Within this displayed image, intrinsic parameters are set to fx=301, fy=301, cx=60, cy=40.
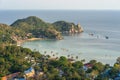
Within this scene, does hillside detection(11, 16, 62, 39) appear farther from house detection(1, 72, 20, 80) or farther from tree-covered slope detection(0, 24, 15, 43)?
house detection(1, 72, 20, 80)

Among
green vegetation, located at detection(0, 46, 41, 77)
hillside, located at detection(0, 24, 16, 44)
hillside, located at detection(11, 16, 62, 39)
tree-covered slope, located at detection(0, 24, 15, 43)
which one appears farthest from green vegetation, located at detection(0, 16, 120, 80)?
hillside, located at detection(11, 16, 62, 39)

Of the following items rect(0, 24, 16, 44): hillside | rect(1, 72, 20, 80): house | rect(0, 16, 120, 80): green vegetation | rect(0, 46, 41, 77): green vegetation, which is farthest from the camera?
rect(0, 24, 16, 44): hillside

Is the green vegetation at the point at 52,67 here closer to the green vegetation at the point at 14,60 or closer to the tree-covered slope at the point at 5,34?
the green vegetation at the point at 14,60

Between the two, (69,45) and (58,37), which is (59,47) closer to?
(69,45)

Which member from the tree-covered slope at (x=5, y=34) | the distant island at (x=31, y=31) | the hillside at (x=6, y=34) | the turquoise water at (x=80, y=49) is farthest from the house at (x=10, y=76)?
the distant island at (x=31, y=31)

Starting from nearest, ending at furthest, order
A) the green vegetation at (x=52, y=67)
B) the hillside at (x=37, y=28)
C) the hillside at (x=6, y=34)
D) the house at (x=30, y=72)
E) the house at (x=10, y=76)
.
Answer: the green vegetation at (x=52, y=67)
the house at (x=10, y=76)
the house at (x=30, y=72)
the hillside at (x=6, y=34)
the hillside at (x=37, y=28)

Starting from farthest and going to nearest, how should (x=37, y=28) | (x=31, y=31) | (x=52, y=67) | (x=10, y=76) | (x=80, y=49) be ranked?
(x=37, y=28), (x=31, y=31), (x=80, y=49), (x=52, y=67), (x=10, y=76)

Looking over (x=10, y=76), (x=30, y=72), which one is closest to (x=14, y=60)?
(x=30, y=72)

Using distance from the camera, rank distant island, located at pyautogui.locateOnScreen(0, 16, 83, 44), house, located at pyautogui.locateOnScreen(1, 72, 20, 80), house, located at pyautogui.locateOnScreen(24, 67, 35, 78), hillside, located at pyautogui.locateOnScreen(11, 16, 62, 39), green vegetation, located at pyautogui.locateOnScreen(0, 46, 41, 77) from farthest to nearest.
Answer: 1. hillside, located at pyautogui.locateOnScreen(11, 16, 62, 39)
2. distant island, located at pyautogui.locateOnScreen(0, 16, 83, 44)
3. green vegetation, located at pyautogui.locateOnScreen(0, 46, 41, 77)
4. house, located at pyautogui.locateOnScreen(24, 67, 35, 78)
5. house, located at pyautogui.locateOnScreen(1, 72, 20, 80)

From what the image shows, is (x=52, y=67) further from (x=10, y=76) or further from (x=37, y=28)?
(x=37, y=28)

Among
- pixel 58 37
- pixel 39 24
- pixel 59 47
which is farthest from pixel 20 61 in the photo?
pixel 39 24

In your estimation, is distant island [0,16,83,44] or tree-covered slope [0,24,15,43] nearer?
tree-covered slope [0,24,15,43]

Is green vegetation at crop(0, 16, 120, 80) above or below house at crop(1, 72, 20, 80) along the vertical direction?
above
